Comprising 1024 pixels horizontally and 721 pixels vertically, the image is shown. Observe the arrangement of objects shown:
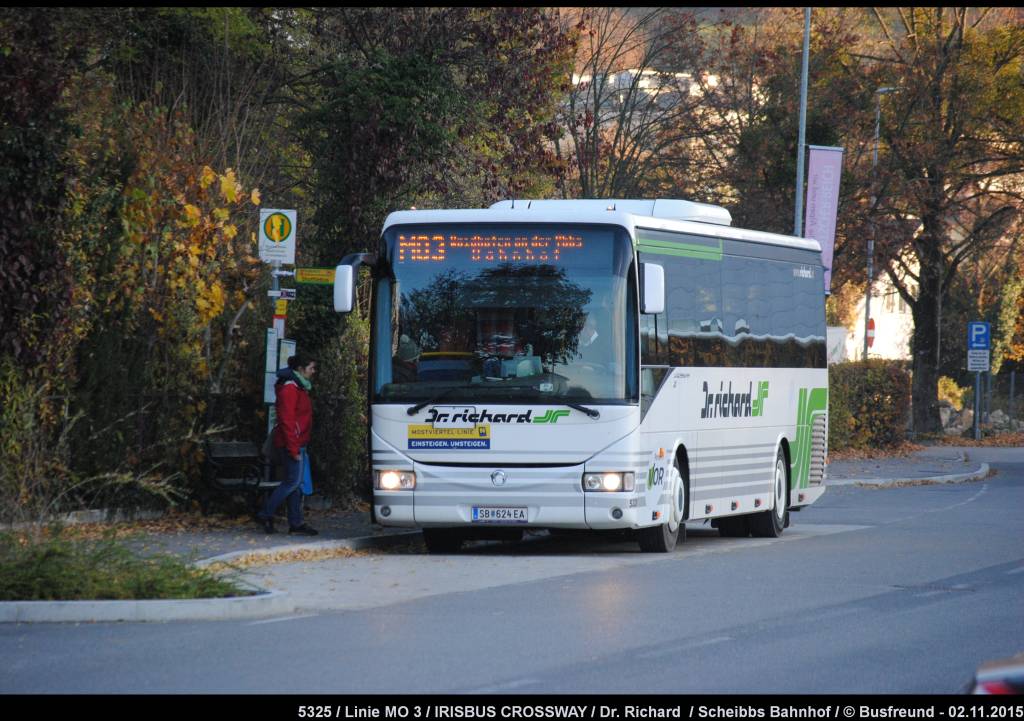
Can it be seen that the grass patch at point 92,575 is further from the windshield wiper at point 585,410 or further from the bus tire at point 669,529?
the bus tire at point 669,529

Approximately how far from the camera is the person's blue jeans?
1864 centimetres

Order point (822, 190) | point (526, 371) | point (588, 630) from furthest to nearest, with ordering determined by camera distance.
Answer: point (822, 190) < point (526, 371) < point (588, 630)

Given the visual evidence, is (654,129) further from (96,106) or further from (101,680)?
(101,680)

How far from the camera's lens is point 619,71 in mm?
41781

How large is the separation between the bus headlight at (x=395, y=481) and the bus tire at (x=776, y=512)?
578 centimetres

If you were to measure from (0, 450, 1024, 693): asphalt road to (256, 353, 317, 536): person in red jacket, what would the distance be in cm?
134

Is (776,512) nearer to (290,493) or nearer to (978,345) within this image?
(290,493)

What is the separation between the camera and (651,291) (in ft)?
56.8

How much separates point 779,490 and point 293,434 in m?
6.64

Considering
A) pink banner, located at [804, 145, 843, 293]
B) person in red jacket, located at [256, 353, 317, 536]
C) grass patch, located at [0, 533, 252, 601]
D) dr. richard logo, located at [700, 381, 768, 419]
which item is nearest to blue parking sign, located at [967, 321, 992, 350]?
pink banner, located at [804, 145, 843, 293]

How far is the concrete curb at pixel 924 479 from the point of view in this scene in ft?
110

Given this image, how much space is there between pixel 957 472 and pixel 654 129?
39.4 ft

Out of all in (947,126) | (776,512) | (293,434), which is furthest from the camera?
(947,126)
